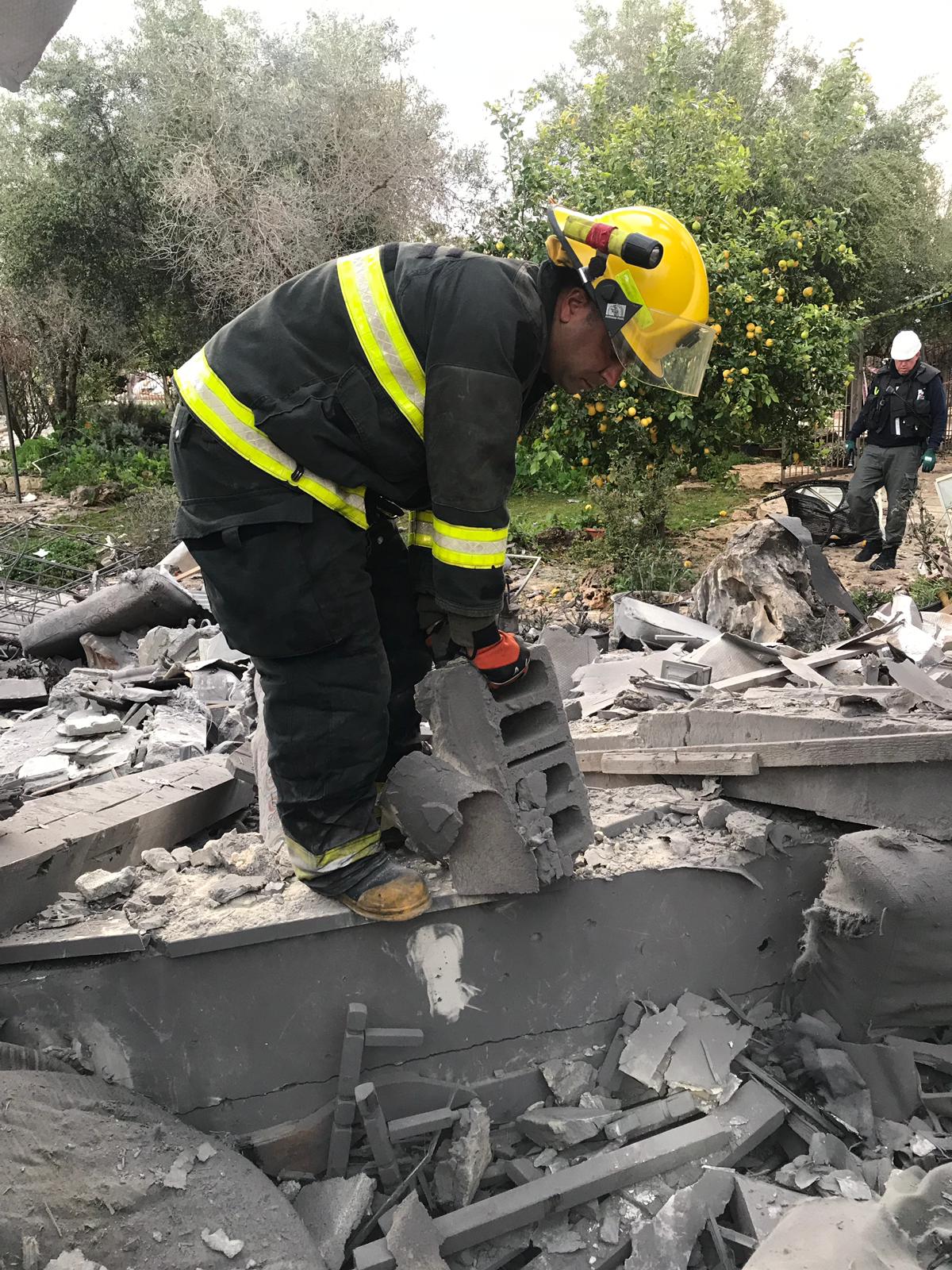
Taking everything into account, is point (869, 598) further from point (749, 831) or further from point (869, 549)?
point (749, 831)

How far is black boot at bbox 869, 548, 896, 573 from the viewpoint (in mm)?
7980

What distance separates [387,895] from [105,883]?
0.85 metres

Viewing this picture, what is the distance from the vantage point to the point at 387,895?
7.93 ft

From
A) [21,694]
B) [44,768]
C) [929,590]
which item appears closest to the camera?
[44,768]

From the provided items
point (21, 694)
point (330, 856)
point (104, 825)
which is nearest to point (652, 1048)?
point (330, 856)

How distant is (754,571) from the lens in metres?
5.23

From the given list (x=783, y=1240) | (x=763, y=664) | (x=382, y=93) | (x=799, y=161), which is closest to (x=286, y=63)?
(x=382, y=93)

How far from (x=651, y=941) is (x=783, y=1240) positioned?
859 millimetres

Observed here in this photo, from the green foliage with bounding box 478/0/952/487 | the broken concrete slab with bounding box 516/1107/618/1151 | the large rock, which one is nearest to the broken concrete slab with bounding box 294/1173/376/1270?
the broken concrete slab with bounding box 516/1107/618/1151

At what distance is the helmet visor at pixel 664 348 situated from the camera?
2312 millimetres

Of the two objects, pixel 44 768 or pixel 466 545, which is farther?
pixel 44 768

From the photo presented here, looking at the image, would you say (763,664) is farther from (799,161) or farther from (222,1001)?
(799,161)

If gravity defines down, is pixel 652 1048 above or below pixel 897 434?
below

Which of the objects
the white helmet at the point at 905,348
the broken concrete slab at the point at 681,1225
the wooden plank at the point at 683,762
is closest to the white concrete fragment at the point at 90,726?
the wooden plank at the point at 683,762
